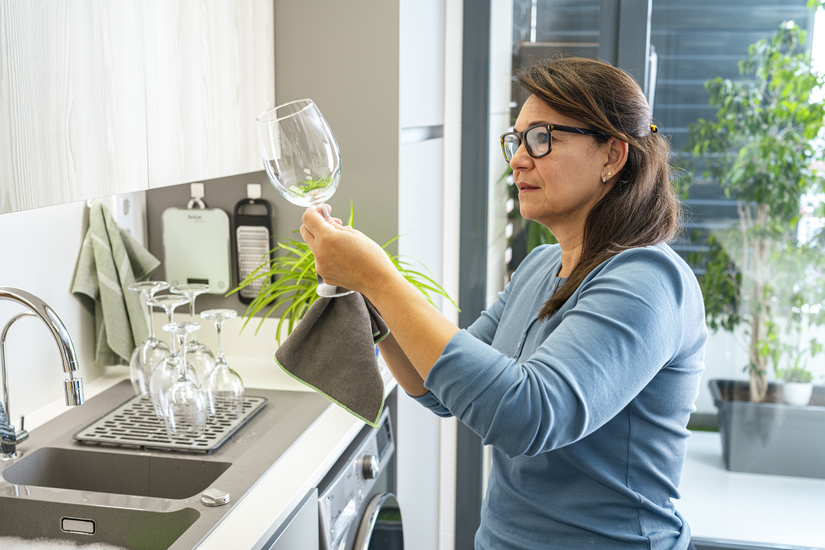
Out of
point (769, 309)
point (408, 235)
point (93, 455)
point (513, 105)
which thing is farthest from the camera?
point (513, 105)

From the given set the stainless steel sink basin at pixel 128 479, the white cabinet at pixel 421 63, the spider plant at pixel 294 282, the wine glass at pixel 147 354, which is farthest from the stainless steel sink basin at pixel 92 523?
the white cabinet at pixel 421 63

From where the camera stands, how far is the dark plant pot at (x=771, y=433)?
250 cm

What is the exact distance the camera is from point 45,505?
4.12 ft

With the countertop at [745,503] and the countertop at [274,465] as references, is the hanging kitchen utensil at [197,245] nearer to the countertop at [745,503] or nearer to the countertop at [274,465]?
the countertop at [274,465]

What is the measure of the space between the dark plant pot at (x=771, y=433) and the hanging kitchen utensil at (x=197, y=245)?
169cm

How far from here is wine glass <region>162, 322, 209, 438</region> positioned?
1463mm

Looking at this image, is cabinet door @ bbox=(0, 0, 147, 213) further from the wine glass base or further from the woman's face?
the woman's face

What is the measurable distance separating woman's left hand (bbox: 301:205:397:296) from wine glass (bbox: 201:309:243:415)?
591 millimetres

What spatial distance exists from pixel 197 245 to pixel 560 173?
1.29 metres

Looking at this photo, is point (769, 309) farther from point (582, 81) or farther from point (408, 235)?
point (582, 81)

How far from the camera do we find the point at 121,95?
1.25 meters

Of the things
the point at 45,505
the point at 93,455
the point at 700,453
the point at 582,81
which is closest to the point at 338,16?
the point at 582,81

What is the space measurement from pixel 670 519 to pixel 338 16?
1447mm

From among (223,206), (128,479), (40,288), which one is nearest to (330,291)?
(128,479)
